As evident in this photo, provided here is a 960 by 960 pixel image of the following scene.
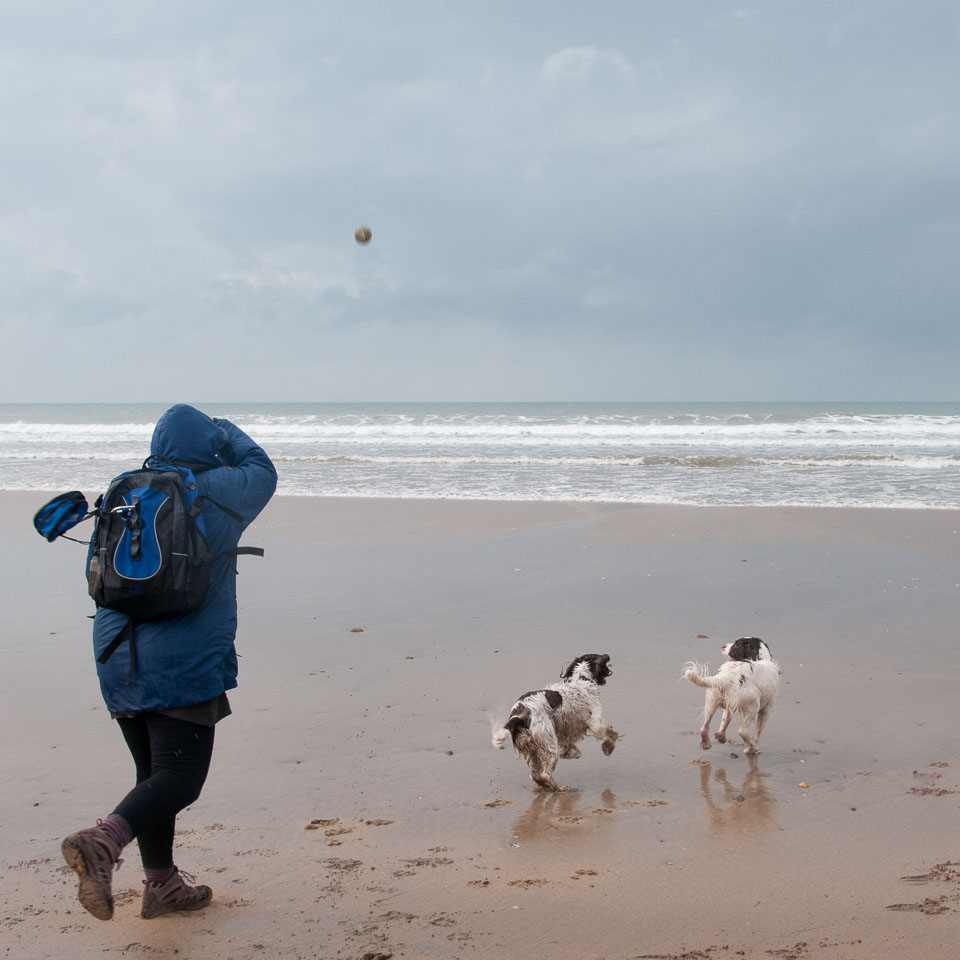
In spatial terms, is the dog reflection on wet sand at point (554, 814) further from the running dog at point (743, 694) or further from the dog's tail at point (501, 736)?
the running dog at point (743, 694)

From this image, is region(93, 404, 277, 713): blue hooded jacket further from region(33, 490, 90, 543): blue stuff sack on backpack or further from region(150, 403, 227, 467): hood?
region(33, 490, 90, 543): blue stuff sack on backpack

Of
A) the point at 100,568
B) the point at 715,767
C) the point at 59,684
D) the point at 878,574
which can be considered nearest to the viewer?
the point at 100,568

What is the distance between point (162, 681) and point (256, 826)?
1.28 metres

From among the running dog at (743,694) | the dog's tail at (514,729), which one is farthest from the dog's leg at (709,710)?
the dog's tail at (514,729)

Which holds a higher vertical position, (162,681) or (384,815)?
(162,681)

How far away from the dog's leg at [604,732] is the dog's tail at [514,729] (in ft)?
1.63

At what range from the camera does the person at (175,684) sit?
9.30 ft

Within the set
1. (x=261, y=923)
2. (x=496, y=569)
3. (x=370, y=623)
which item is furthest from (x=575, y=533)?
(x=261, y=923)

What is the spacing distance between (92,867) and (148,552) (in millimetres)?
957

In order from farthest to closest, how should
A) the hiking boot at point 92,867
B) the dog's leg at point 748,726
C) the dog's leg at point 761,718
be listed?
the dog's leg at point 761,718 → the dog's leg at point 748,726 → the hiking boot at point 92,867

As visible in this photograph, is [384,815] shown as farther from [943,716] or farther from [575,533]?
[575,533]

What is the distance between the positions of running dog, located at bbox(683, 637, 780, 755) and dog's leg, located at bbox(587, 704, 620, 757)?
538 millimetres

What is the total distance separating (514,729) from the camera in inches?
165

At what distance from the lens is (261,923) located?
9.87 ft
